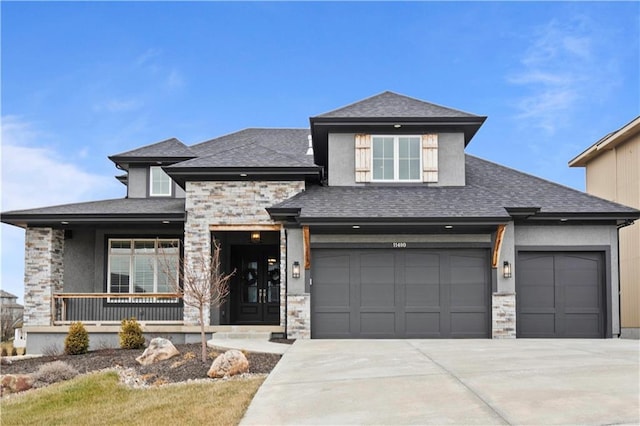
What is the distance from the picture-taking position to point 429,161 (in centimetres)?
1706

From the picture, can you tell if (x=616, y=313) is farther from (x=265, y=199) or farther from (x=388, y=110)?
(x=265, y=199)

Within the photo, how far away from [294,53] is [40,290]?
33.1 feet

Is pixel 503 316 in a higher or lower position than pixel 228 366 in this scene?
higher

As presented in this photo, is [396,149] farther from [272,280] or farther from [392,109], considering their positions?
[272,280]

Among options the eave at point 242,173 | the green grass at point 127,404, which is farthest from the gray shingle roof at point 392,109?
the green grass at point 127,404

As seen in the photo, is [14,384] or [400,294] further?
[400,294]

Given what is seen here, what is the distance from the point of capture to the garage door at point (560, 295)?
16109 mm

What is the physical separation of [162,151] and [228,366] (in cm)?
1160

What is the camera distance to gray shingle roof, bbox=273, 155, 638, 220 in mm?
15133

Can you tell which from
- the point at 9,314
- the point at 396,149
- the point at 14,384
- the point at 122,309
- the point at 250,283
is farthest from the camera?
the point at 9,314

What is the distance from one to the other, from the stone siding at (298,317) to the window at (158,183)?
269 inches

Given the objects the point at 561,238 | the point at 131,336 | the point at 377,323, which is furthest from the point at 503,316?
the point at 131,336

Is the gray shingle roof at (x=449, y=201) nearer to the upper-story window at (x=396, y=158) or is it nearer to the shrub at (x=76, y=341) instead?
the upper-story window at (x=396, y=158)

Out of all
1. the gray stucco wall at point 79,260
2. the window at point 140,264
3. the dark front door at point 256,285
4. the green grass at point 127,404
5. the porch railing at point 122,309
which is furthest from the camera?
the dark front door at point 256,285
